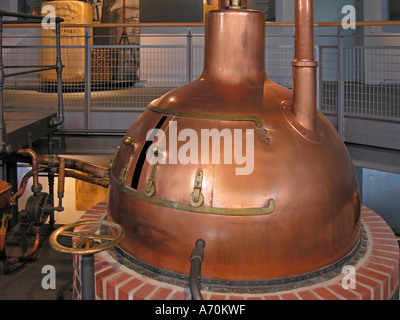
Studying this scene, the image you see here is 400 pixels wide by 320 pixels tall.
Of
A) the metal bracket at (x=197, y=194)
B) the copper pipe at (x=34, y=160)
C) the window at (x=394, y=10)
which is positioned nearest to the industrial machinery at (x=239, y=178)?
the metal bracket at (x=197, y=194)

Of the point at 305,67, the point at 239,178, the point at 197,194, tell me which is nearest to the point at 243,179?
the point at 239,178

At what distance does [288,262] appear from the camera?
173cm

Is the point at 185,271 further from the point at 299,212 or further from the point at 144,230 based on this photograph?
the point at 299,212

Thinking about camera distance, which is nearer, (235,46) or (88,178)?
(235,46)

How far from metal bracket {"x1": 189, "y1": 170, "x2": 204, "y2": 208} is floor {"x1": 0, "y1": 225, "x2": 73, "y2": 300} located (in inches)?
62.3

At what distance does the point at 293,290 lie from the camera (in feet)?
5.63

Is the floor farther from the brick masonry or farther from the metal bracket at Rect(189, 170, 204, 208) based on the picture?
the metal bracket at Rect(189, 170, 204, 208)

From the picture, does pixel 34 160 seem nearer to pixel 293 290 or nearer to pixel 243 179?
pixel 243 179

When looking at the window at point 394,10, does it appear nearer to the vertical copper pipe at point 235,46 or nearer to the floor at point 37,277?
the floor at point 37,277

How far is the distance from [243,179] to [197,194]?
6.4 inches

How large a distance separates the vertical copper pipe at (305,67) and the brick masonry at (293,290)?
0.58 meters

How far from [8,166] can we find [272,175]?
126 inches

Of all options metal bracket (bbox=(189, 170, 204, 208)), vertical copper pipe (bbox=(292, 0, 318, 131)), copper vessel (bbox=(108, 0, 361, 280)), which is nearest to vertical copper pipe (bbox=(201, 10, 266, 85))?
copper vessel (bbox=(108, 0, 361, 280))
